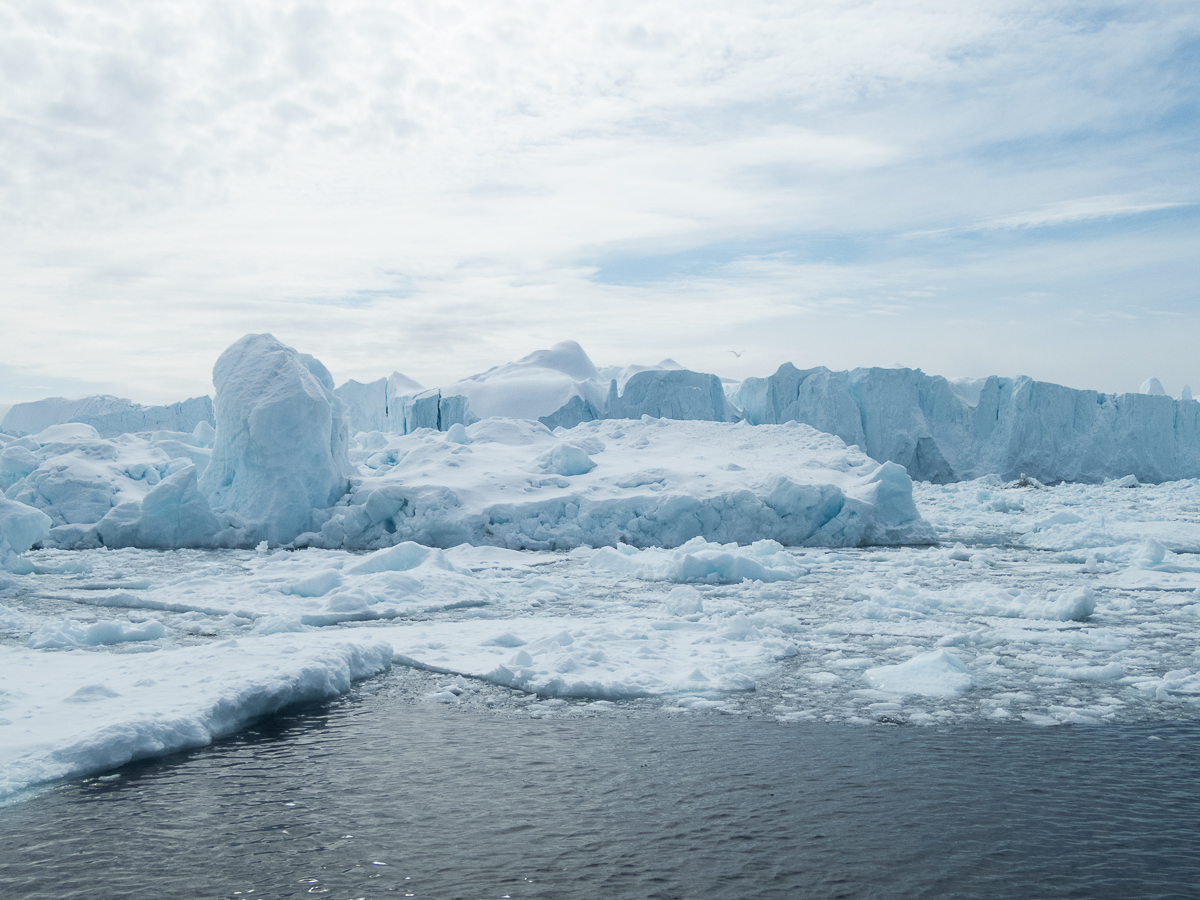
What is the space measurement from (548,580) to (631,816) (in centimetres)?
713

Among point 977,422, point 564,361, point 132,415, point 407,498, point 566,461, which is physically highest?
point 564,361

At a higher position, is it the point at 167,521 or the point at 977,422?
the point at 977,422

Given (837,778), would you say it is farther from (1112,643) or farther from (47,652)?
(47,652)

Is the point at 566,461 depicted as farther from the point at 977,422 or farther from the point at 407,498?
the point at 977,422

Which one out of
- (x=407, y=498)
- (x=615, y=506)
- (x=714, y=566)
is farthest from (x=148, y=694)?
(x=615, y=506)

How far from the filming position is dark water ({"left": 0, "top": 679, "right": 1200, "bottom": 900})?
365 centimetres

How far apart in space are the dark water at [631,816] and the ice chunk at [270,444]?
11211 millimetres

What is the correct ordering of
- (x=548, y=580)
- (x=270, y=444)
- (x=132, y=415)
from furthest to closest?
1. (x=132, y=415)
2. (x=270, y=444)
3. (x=548, y=580)

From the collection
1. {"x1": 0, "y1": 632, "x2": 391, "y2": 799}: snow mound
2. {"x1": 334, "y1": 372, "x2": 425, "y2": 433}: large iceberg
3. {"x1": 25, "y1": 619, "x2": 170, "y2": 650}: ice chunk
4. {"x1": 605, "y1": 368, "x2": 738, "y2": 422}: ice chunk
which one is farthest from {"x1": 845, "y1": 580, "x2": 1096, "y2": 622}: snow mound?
{"x1": 334, "y1": 372, "x2": 425, "y2": 433}: large iceberg

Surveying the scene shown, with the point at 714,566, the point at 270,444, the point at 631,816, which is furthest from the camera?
the point at 270,444

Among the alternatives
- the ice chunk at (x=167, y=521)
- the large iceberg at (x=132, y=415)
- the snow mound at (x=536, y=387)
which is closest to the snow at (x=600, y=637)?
the ice chunk at (x=167, y=521)

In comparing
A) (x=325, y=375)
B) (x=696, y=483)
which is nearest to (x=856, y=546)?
(x=696, y=483)

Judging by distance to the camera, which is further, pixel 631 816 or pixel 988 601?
pixel 988 601

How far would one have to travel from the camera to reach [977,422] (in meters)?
30.7
